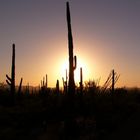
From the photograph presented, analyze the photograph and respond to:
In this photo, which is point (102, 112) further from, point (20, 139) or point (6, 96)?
point (6, 96)

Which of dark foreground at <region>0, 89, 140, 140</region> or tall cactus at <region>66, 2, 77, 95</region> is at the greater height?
tall cactus at <region>66, 2, 77, 95</region>

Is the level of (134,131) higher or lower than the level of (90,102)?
lower

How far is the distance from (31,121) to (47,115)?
6.42ft

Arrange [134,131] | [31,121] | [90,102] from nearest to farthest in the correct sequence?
1. [134,131]
2. [31,121]
3. [90,102]

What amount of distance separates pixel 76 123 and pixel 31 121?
14.2ft

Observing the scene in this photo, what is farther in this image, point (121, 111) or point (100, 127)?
point (121, 111)

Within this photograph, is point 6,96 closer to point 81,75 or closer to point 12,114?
point 81,75

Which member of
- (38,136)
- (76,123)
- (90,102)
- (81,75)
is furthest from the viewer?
(81,75)

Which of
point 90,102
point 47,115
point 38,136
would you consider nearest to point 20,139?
point 38,136

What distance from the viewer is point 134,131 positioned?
18375 mm

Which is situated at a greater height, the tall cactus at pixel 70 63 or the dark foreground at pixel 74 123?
the tall cactus at pixel 70 63

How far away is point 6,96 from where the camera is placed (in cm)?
3953

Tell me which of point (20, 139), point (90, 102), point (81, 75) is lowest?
point (20, 139)

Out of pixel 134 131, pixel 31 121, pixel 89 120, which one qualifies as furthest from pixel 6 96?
pixel 134 131
